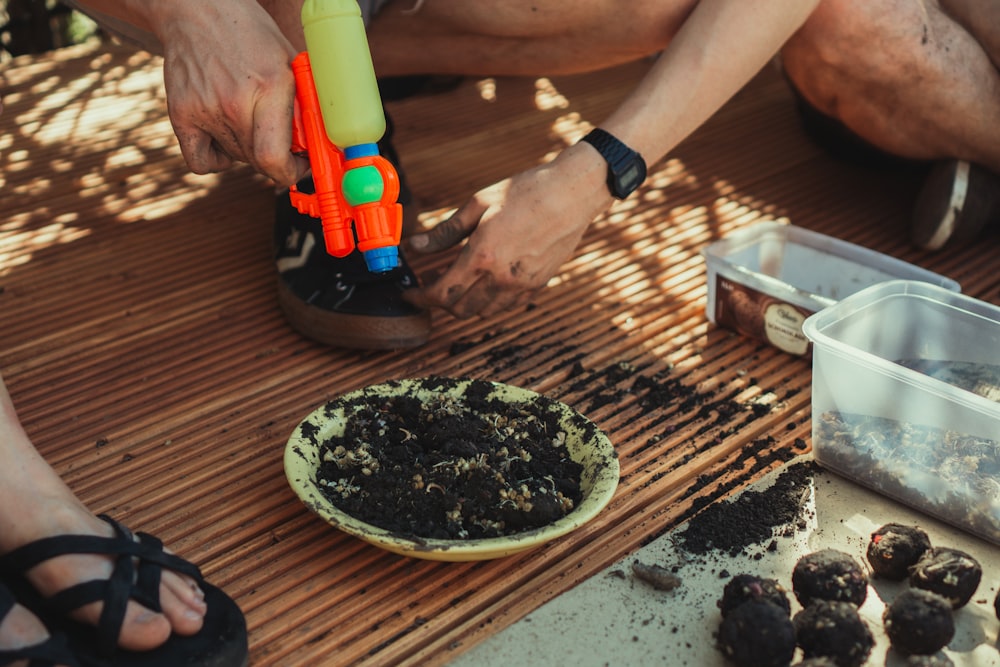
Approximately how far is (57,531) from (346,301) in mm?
674

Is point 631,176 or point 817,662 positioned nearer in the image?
point 817,662

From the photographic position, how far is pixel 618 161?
1.47 m

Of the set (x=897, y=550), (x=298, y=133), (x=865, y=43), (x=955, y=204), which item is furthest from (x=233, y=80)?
(x=955, y=204)

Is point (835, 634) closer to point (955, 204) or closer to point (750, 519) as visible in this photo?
point (750, 519)

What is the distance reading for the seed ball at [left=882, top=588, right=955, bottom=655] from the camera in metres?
1.01

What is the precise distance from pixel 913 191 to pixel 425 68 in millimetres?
1072

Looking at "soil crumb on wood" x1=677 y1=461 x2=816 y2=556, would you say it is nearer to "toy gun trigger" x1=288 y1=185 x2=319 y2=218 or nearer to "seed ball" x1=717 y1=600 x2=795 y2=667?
"seed ball" x1=717 y1=600 x2=795 y2=667

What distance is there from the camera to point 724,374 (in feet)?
5.18

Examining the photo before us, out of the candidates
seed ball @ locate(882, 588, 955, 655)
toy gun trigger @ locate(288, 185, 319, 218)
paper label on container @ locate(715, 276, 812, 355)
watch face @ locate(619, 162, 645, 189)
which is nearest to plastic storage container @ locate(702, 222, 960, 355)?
paper label on container @ locate(715, 276, 812, 355)

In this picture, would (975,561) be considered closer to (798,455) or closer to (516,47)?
(798,455)

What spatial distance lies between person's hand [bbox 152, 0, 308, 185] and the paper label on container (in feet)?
2.40

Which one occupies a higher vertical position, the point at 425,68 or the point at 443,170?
the point at 425,68

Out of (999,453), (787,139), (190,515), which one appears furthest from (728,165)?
(190,515)

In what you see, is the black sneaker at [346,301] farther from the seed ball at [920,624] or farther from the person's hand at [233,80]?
the seed ball at [920,624]
